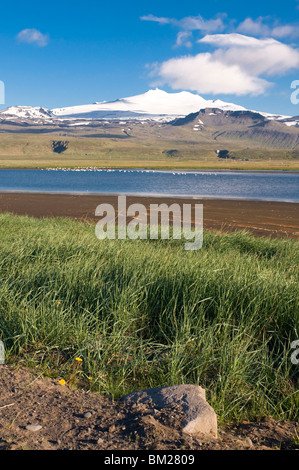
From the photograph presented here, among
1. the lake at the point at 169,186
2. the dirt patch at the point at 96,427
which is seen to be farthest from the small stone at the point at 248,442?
the lake at the point at 169,186

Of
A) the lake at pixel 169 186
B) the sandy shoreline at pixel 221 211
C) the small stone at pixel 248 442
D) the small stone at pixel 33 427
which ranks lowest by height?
the sandy shoreline at pixel 221 211

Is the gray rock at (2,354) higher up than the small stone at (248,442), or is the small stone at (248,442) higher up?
the gray rock at (2,354)

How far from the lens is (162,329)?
16.3 feet

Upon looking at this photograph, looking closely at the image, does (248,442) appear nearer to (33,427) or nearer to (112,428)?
(112,428)

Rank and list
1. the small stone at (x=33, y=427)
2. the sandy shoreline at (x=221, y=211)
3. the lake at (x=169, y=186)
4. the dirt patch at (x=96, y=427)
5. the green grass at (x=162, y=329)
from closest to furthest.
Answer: the dirt patch at (x=96, y=427) → the small stone at (x=33, y=427) → the green grass at (x=162, y=329) → the sandy shoreline at (x=221, y=211) → the lake at (x=169, y=186)

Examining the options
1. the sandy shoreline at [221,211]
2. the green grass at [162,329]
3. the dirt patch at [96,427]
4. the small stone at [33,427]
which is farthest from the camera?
the sandy shoreline at [221,211]

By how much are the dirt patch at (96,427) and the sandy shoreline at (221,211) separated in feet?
45.9

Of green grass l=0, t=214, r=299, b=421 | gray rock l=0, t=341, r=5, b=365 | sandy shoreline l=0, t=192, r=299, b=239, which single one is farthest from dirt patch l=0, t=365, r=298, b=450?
sandy shoreline l=0, t=192, r=299, b=239

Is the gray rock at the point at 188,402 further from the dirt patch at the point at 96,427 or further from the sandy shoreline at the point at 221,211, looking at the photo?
the sandy shoreline at the point at 221,211

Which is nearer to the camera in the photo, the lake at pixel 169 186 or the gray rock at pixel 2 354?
the gray rock at pixel 2 354

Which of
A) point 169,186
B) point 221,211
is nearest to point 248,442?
point 221,211

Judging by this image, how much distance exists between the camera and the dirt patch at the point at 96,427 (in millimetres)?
2943

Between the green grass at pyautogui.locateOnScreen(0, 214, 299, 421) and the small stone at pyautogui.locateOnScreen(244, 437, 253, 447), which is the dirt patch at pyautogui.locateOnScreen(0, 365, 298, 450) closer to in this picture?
the small stone at pyautogui.locateOnScreen(244, 437, 253, 447)
